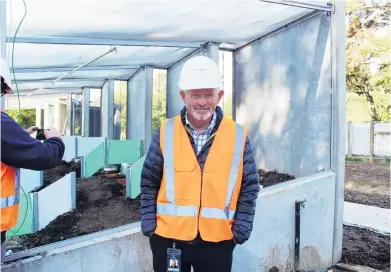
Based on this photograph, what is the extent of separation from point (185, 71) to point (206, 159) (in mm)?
514

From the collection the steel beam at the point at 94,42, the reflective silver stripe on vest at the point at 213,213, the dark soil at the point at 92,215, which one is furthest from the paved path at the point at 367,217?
the reflective silver stripe on vest at the point at 213,213

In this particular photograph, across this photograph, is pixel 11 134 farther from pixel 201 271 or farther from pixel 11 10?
pixel 11 10

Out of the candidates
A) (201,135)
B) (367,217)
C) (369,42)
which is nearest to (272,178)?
(367,217)

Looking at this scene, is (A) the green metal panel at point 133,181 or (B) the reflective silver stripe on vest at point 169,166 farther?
(A) the green metal panel at point 133,181

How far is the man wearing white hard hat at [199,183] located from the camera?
77.9 inches

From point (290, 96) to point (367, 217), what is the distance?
281cm

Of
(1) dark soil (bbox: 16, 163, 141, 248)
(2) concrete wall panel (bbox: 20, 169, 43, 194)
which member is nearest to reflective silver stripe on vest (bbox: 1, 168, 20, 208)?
(1) dark soil (bbox: 16, 163, 141, 248)

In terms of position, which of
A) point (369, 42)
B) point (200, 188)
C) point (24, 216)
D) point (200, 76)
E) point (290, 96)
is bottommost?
point (24, 216)

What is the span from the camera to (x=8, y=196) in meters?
1.89

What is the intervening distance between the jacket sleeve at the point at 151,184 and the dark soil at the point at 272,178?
2.93 metres

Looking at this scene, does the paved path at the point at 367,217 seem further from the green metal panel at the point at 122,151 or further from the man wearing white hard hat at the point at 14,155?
the man wearing white hard hat at the point at 14,155

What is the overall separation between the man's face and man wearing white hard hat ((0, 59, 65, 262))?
0.77 meters

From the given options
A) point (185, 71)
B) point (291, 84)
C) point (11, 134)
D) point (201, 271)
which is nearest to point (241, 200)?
point (201, 271)

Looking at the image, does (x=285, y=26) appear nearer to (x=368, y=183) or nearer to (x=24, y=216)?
(x=24, y=216)
